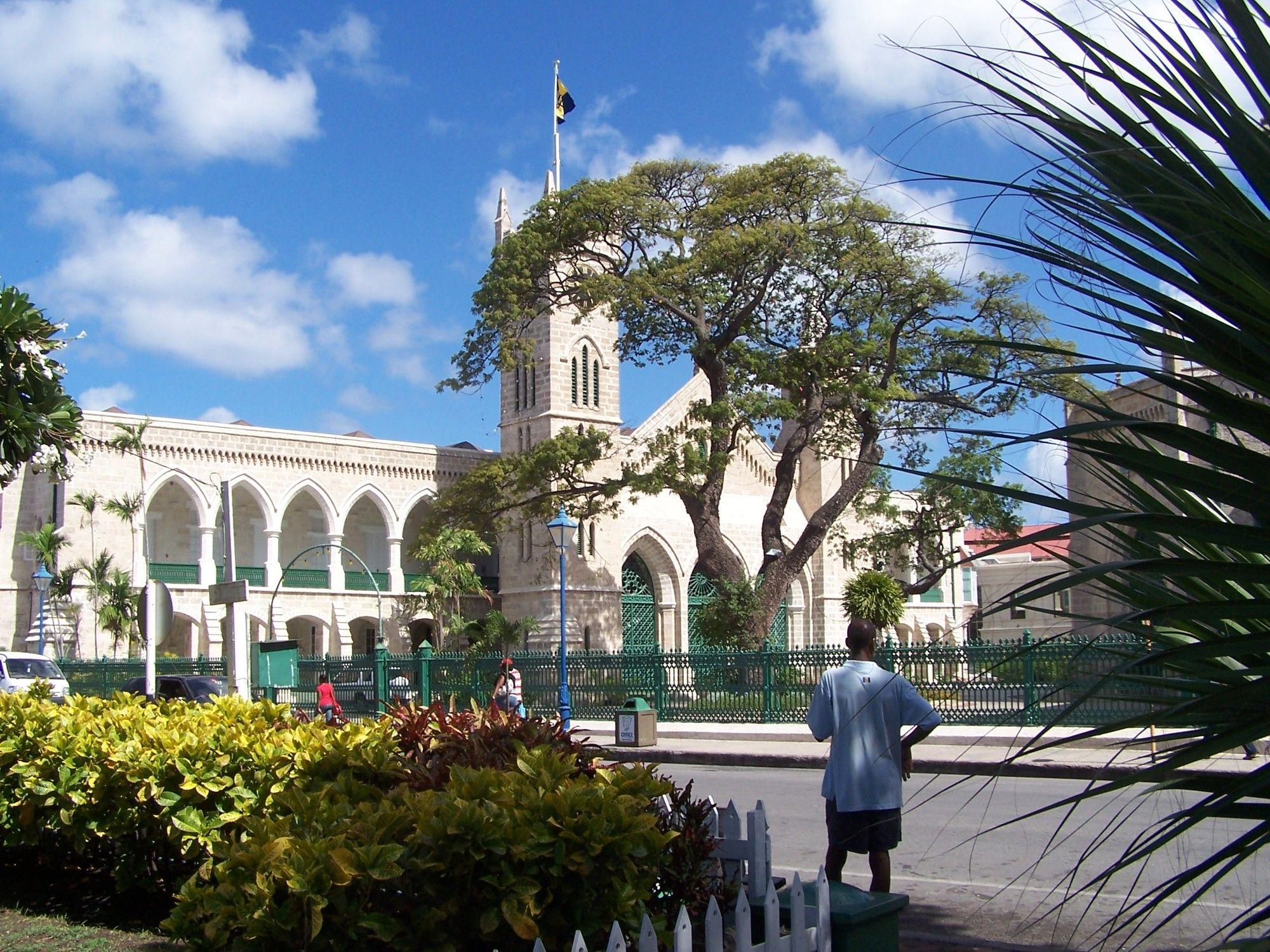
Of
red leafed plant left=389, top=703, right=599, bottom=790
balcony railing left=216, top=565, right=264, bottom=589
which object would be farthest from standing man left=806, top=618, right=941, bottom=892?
balcony railing left=216, top=565, right=264, bottom=589

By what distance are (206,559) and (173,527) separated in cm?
327

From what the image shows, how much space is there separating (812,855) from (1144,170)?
735 centimetres

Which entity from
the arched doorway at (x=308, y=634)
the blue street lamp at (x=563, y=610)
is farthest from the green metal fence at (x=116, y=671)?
the arched doorway at (x=308, y=634)

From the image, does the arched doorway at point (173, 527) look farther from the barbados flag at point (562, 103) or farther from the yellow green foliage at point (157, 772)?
the yellow green foliage at point (157, 772)

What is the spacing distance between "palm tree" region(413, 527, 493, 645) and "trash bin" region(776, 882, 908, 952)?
30830 millimetres

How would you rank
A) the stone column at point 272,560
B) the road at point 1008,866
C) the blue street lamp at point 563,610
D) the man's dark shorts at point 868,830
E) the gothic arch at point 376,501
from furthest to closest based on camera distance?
the gothic arch at point 376,501, the stone column at point 272,560, the blue street lamp at point 563,610, the road at point 1008,866, the man's dark shorts at point 868,830

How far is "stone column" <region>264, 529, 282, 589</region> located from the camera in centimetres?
4028

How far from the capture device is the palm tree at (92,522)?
36500mm

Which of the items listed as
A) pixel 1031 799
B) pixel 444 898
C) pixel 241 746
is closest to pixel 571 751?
pixel 444 898

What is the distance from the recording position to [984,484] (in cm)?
188

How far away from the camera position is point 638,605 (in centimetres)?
4284

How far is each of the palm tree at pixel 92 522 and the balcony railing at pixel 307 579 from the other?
613cm

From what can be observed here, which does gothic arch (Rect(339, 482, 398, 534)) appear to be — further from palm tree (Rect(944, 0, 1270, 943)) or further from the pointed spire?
palm tree (Rect(944, 0, 1270, 943))

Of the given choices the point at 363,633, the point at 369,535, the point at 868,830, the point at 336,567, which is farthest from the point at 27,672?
the point at 868,830
